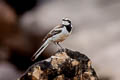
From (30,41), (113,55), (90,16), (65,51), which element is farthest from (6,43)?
(65,51)

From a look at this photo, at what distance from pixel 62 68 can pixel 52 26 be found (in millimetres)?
11791

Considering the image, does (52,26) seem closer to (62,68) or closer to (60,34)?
(60,34)

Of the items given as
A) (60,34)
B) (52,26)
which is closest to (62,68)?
(60,34)

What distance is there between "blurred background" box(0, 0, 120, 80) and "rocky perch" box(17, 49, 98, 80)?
8.49m

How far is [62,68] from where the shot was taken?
823 cm

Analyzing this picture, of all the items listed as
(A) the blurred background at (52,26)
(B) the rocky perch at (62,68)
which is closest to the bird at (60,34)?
(B) the rocky perch at (62,68)

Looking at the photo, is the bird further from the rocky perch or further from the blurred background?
the blurred background

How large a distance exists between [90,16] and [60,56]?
12384 mm

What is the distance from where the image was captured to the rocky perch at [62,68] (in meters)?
8.06

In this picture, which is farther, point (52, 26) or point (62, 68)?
point (52, 26)

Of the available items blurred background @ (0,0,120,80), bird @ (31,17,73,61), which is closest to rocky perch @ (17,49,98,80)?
bird @ (31,17,73,61)

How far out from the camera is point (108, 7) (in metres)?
21.3

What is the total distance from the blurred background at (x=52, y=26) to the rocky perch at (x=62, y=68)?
27.8ft

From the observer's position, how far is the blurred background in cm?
1812
